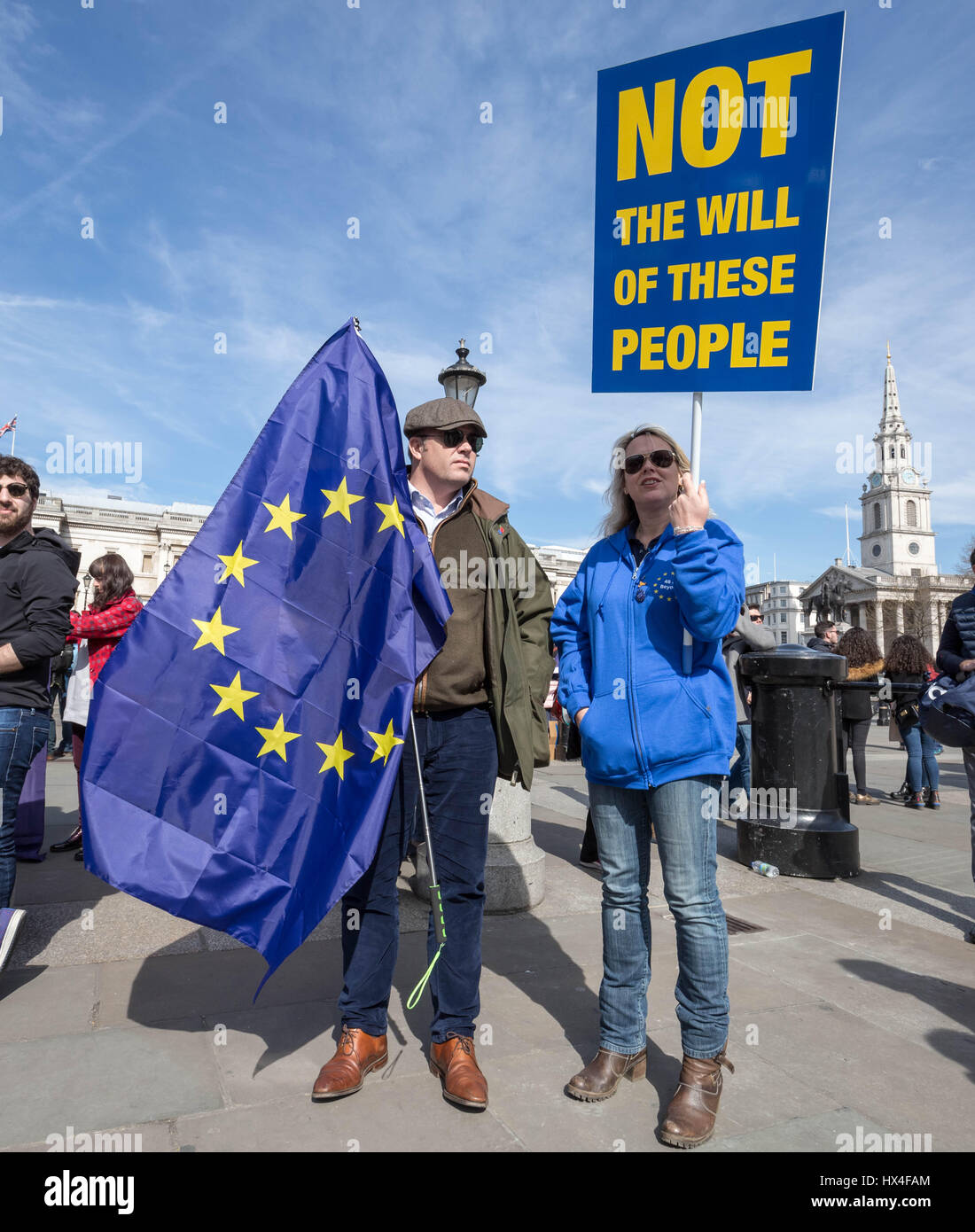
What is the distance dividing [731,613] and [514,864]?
8.11 ft

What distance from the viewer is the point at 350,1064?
8.45 ft

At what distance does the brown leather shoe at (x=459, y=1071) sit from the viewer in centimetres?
245

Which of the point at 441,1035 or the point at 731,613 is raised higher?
the point at 731,613

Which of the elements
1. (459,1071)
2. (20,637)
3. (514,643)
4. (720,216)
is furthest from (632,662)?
(720,216)

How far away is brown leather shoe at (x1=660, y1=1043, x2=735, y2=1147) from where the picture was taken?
2277 millimetres

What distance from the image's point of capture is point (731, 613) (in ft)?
8.15

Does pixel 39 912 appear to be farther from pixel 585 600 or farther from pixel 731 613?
pixel 731 613

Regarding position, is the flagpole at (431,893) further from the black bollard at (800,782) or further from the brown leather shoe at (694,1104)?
the black bollard at (800,782)

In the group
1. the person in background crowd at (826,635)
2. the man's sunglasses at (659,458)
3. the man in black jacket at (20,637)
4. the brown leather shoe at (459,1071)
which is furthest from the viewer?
the person in background crowd at (826,635)

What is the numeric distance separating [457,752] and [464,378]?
4.71 meters

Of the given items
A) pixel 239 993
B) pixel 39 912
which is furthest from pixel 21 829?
pixel 239 993

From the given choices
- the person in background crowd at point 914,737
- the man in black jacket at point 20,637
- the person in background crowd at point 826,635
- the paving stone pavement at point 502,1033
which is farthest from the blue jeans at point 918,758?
the man in black jacket at point 20,637

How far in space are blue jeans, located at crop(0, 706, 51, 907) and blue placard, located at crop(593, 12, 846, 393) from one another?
300 cm
